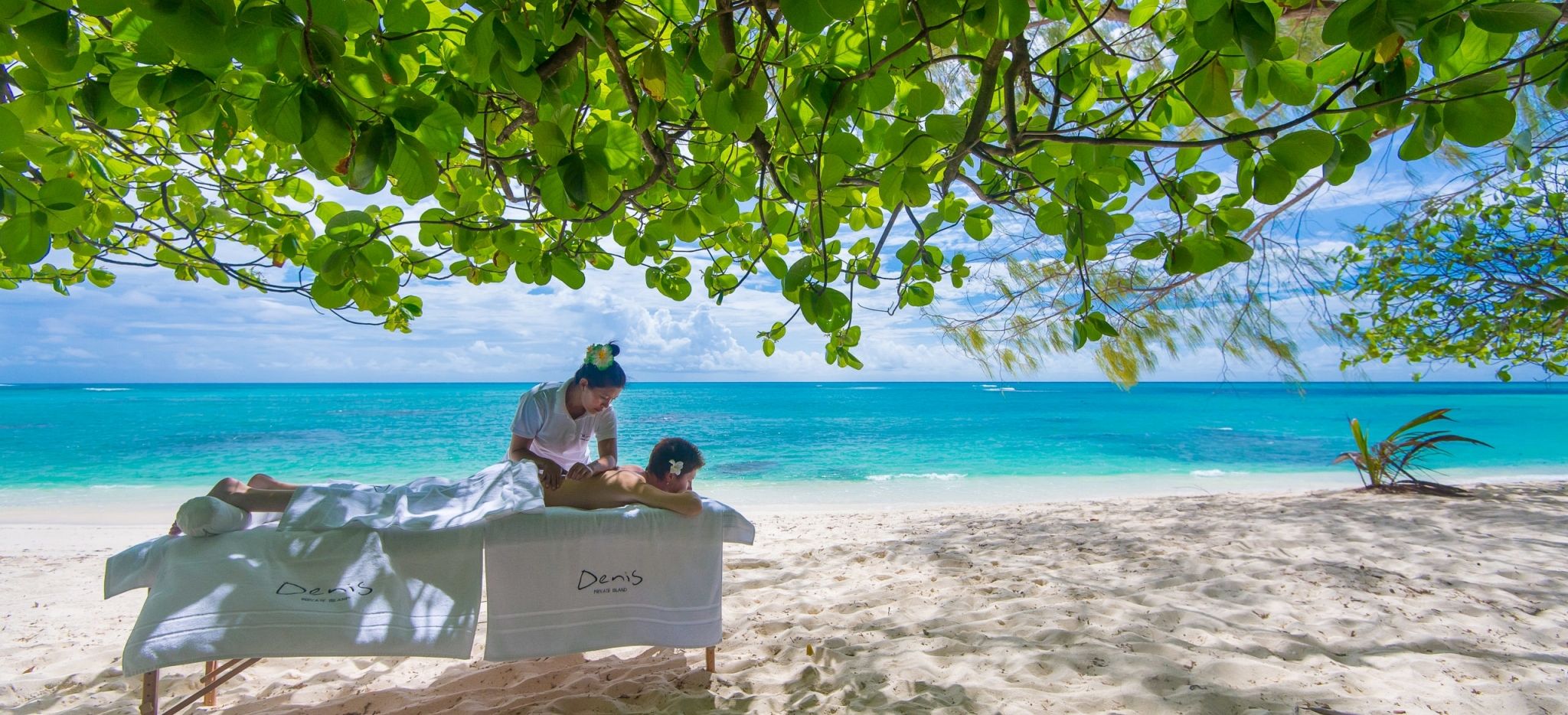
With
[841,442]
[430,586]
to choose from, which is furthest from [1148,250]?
[841,442]

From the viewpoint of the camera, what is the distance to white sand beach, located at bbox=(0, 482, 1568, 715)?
1.80 metres

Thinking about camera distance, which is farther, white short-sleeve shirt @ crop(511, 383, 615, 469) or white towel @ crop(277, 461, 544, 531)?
white short-sleeve shirt @ crop(511, 383, 615, 469)

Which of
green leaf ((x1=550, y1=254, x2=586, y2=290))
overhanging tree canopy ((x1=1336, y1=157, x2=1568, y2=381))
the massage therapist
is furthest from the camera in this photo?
overhanging tree canopy ((x1=1336, y1=157, x2=1568, y2=381))

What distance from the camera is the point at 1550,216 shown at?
3.68 meters

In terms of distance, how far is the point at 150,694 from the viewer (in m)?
1.61

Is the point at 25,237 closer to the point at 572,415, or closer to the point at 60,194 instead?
the point at 60,194

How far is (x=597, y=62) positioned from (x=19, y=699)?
241 cm

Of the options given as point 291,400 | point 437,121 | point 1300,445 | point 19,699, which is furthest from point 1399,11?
point 291,400

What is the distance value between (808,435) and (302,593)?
1580cm

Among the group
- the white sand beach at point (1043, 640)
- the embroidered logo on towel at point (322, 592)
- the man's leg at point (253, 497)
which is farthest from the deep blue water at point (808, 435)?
the embroidered logo on towel at point (322, 592)

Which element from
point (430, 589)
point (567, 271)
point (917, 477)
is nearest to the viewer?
point (567, 271)

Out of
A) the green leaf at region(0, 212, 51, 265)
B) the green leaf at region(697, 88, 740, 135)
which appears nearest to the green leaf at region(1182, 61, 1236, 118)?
the green leaf at region(697, 88, 740, 135)

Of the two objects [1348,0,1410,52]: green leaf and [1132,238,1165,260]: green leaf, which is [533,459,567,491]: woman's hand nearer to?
[1132,238,1165,260]: green leaf

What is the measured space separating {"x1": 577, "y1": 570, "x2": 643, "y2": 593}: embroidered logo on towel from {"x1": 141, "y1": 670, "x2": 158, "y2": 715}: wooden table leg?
3.13 ft
